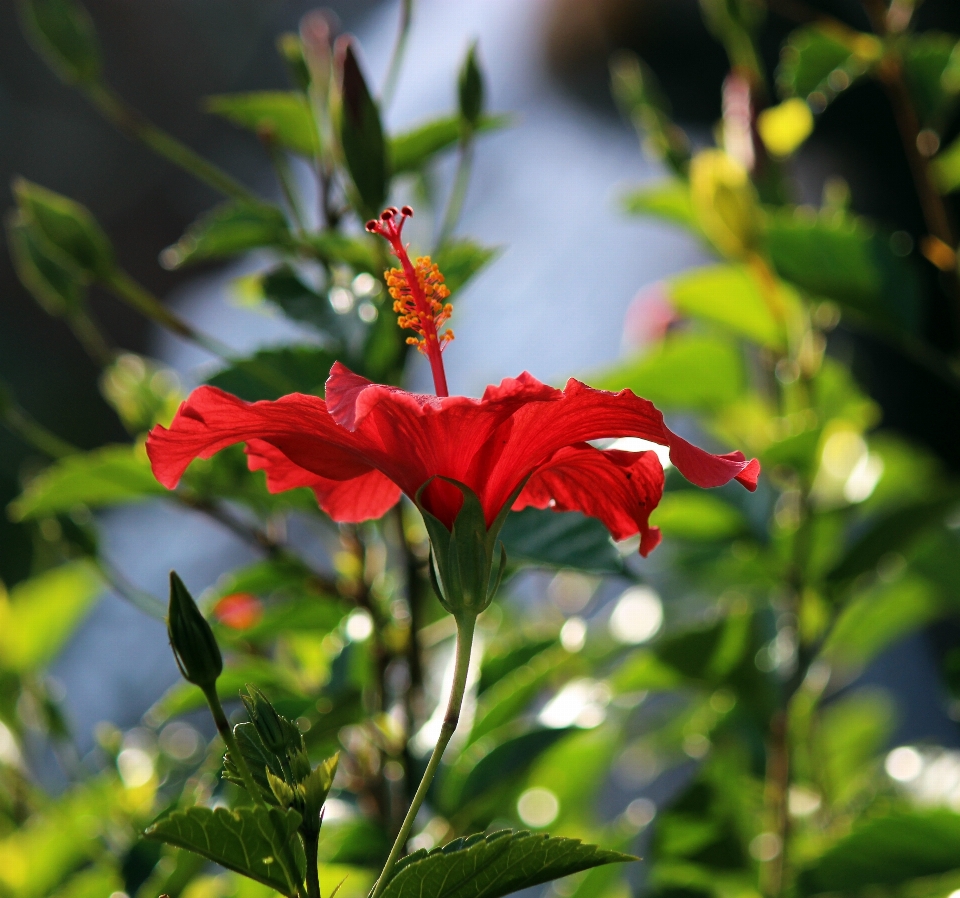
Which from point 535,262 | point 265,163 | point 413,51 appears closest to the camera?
point 413,51

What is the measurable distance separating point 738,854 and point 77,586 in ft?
2.42

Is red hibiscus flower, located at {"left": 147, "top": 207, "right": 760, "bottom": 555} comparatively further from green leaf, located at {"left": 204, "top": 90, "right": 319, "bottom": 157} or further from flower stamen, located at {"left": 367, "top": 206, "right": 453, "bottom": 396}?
green leaf, located at {"left": 204, "top": 90, "right": 319, "bottom": 157}

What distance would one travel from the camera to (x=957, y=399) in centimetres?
157

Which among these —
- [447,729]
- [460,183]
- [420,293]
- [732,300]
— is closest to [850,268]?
[732,300]

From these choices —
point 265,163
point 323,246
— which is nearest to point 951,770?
point 323,246

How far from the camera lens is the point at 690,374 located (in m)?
0.84

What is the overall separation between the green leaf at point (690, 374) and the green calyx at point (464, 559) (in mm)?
424

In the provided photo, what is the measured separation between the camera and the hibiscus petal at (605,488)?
45 centimetres

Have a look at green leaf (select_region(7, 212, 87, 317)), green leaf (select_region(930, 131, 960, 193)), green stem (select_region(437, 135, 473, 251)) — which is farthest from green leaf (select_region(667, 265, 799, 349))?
green leaf (select_region(7, 212, 87, 317))

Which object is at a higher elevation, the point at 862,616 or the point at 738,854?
the point at 862,616

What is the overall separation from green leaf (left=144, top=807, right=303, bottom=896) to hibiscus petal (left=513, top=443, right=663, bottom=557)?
19 centimetres

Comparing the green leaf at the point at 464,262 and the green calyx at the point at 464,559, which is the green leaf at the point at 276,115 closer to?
the green leaf at the point at 464,262

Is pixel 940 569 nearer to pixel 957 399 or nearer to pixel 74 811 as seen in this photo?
pixel 74 811

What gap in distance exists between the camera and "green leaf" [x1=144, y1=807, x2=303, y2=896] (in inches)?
12.2
